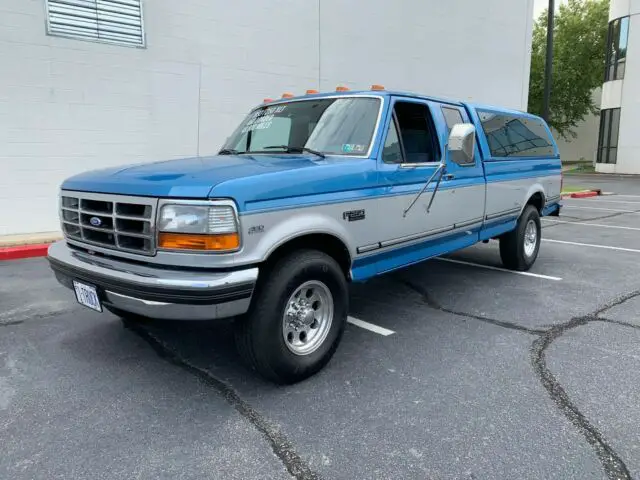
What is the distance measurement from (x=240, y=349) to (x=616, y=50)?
3150 cm

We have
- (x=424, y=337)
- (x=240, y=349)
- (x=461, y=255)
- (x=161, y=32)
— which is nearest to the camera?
(x=240, y=349)

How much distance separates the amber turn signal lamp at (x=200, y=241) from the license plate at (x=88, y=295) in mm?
735

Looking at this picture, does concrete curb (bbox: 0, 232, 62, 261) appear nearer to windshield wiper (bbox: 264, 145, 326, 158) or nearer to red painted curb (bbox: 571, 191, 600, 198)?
windshield wiper (bbox: 264, 145, 326, 158)

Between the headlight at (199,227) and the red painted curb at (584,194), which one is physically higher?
the headlight at (199,227)

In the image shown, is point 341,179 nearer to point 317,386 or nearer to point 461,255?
point 317,386

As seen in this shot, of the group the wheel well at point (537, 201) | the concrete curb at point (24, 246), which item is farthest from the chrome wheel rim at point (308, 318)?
the concrete curb at point (24, 246)

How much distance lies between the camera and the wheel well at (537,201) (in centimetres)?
660

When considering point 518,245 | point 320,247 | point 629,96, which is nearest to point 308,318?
point 320,247

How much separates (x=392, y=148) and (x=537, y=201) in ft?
11.6

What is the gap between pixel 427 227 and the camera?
4516 mm

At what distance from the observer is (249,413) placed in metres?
3.07

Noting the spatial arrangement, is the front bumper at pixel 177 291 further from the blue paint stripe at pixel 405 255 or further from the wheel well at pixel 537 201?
the wheel well at pixel 537 201

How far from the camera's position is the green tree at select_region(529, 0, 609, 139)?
36.5 metres

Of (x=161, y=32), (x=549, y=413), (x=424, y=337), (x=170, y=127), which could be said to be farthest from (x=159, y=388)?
(x=161, y=32)
